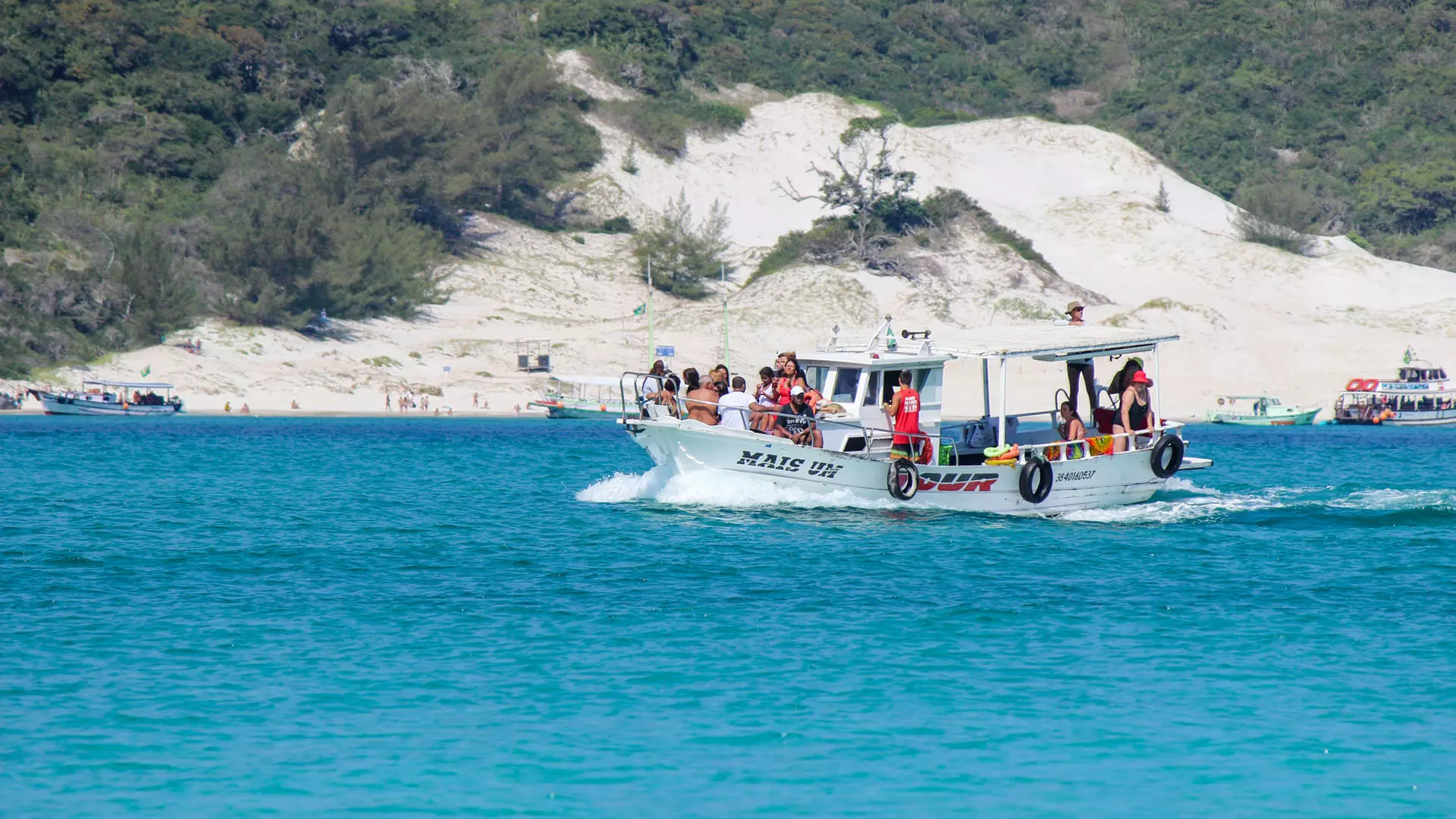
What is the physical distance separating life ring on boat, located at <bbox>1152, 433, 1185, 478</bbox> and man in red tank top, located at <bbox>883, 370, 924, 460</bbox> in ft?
15.8

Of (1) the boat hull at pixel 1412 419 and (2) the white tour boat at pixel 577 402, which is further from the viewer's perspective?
(1) the boat hull at pixel 1412 419

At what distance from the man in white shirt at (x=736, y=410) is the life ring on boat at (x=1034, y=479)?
4565 millimetres

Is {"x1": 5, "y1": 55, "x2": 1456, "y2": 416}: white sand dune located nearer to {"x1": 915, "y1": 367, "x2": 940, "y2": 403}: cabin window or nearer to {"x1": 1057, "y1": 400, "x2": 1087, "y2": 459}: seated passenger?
{"x1": 915, "y1": 367, "x2": 940, "y2": 403}: cabin window

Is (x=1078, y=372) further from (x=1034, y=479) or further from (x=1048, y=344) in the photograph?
(x=1034, y=479)

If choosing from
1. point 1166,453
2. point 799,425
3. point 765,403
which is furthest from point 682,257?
point 799,425

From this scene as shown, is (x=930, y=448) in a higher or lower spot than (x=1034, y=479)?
higher

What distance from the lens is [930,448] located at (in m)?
27.8

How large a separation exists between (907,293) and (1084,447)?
6132cm

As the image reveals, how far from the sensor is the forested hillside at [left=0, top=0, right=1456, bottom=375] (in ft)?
263

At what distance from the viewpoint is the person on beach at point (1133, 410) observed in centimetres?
2873

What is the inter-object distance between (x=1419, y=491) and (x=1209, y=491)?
5234 mm

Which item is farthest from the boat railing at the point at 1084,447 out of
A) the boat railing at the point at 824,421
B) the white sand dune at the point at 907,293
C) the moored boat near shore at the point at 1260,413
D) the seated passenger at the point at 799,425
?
the moored boat near shore at the point at 1260,413

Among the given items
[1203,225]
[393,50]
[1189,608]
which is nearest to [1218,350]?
[1203,225]

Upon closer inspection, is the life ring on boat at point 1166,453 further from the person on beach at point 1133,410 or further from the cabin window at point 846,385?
the cabin window at point 846,385
